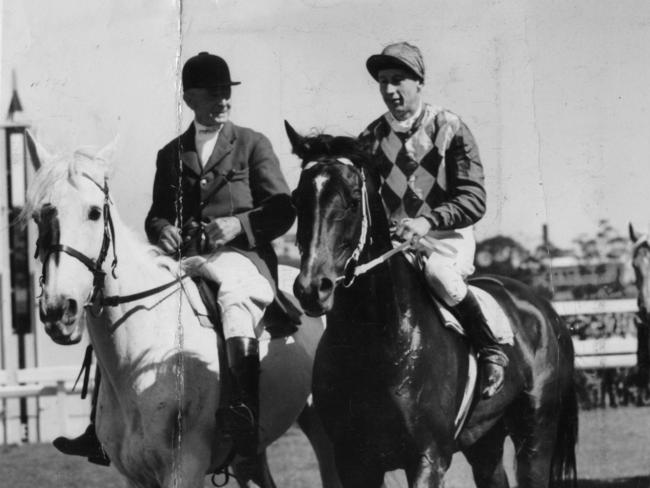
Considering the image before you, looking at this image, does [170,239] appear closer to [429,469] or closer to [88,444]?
[88,444]

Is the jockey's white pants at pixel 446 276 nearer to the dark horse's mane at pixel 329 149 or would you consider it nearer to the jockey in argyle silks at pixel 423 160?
the jockey in argyle silks at pixel 423 160

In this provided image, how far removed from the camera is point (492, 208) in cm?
773

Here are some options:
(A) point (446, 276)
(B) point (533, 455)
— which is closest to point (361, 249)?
(A) point (446, 276)

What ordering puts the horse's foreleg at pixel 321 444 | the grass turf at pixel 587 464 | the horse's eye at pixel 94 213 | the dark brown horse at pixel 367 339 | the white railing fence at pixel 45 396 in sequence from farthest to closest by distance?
the white railing fence at pixel 45 396
the grass turf at pixel 587 464
the horse's foreleg at pixel 321 444
the horse's eye at pixel 94 213
the dark brown horse at pixel 367 339

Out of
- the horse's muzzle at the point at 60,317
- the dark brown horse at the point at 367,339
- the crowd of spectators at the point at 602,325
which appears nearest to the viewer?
the dark brown horse at the point at 367,339

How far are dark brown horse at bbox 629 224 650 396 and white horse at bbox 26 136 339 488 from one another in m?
3.11

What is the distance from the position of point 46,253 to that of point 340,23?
2.95 meters

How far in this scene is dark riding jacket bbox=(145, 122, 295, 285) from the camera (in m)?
6.77

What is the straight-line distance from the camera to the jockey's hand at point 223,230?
21.7 ft

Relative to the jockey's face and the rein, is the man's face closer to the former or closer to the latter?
the jockey's face

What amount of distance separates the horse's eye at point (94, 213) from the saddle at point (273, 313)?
786 millimetres

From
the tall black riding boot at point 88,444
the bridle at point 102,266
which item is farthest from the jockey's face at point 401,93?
the tall black riding boot at point 88,444

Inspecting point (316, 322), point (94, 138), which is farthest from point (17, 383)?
point (316, 322)

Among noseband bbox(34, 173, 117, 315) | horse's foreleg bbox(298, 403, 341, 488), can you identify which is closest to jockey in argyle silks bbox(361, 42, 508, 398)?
horse's foreleg bbox(298, 403, 341, 488)
